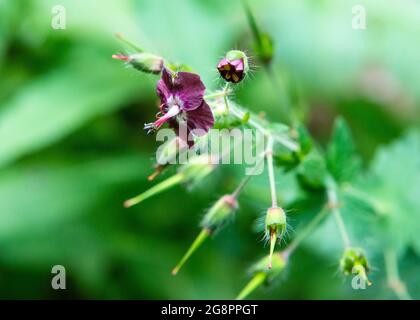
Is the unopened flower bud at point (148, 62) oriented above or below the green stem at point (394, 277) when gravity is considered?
above

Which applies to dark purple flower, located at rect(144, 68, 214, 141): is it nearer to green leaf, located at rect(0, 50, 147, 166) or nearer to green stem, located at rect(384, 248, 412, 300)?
green stem, located at rect(384, 248, 412, 300)

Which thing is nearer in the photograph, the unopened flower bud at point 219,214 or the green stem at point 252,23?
the unopened flower bud at point 219,214

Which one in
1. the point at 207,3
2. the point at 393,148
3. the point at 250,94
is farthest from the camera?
the point at 250,94

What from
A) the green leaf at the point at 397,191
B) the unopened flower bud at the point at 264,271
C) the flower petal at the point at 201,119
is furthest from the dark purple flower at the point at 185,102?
the green leaf at the point at 397,191

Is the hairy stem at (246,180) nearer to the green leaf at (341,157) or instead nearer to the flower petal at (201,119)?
the flower petal at (201,119)

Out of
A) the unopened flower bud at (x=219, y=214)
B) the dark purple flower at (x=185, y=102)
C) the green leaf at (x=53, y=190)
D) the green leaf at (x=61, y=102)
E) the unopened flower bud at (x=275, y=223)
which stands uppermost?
the green leaf at (x=61, y=102)
